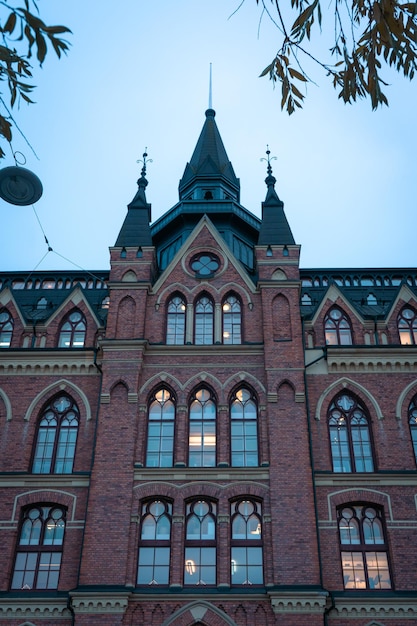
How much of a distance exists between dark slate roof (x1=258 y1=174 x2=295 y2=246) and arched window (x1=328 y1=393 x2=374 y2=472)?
6.70m

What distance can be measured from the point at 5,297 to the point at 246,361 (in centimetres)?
1012

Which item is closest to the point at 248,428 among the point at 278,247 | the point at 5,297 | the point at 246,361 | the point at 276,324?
the point at 246,361

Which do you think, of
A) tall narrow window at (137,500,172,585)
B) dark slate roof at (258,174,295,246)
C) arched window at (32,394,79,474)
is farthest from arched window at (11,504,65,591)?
dark slate roof at (258,174,295,246)

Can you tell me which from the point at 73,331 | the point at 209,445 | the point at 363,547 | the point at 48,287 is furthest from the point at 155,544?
the point at 48,287

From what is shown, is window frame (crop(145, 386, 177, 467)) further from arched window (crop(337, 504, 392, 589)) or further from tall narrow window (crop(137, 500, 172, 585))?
arched window (crop(337, 504, 392, 589))

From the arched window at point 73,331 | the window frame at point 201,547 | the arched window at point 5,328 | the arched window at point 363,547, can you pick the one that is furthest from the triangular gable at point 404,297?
the arched window at point 5,328

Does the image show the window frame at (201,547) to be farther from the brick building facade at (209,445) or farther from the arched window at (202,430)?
the arched window at (202,430)

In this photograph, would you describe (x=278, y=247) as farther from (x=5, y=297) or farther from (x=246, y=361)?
(x=5, y=297)

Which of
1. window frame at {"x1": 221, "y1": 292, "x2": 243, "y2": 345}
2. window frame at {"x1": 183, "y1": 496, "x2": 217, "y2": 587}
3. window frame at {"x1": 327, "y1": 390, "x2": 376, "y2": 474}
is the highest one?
window frame at {"x1": 221, "y1": 292, "x2": 243, "y2": 345}

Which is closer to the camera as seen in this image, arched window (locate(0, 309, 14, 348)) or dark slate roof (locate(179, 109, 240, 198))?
arched window (locate(0, 309, 14, 348))

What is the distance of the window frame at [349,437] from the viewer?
2295 cm

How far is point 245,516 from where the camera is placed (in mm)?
21672

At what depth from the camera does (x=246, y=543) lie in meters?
21.1

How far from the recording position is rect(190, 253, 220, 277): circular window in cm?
2702
